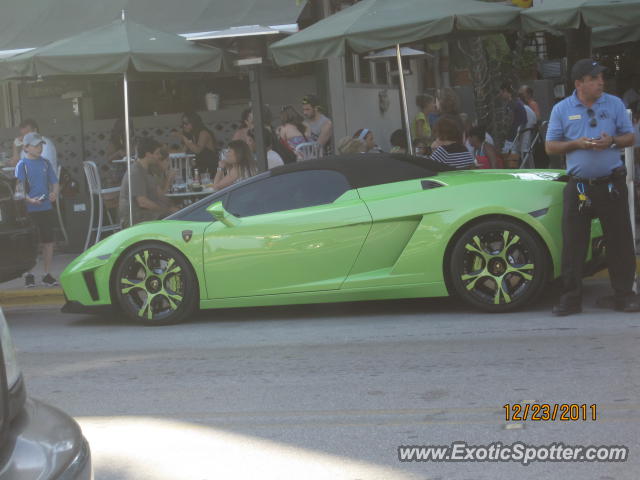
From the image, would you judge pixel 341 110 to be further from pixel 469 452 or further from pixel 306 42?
pixel 469 452

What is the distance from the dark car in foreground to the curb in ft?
29.5

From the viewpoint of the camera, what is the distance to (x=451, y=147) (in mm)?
10109

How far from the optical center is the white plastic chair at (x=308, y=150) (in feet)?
45.6

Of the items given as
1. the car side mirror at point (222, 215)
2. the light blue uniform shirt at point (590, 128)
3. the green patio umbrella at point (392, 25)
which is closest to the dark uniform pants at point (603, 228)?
the light blue uniform shirt at point (590, 128)

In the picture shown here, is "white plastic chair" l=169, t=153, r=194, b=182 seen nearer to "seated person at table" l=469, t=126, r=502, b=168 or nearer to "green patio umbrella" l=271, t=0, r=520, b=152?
"green patio umbrella" l=271, t=0, r=520, b=152

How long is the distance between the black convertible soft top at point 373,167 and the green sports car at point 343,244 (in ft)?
0.04

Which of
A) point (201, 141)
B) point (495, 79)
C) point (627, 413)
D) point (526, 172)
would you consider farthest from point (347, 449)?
point (495, 79)

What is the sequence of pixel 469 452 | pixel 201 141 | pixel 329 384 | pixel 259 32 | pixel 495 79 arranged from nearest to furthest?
pixel 469 452 < pixel 329 384 < pixel 259 32 < pixel 201 141 < pixel 495 79

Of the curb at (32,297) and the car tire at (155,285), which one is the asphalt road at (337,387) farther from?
the curb at (32,297)

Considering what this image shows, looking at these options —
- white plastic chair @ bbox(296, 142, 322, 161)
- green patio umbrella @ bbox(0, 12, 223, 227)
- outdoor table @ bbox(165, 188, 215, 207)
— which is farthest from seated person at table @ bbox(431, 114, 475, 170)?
outdoor table @ bbox(165, 188, 215, 207)

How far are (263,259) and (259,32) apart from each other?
4832mm

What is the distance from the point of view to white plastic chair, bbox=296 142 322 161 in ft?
45.6

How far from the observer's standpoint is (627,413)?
5.23m

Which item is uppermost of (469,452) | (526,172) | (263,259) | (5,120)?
(5,120)
